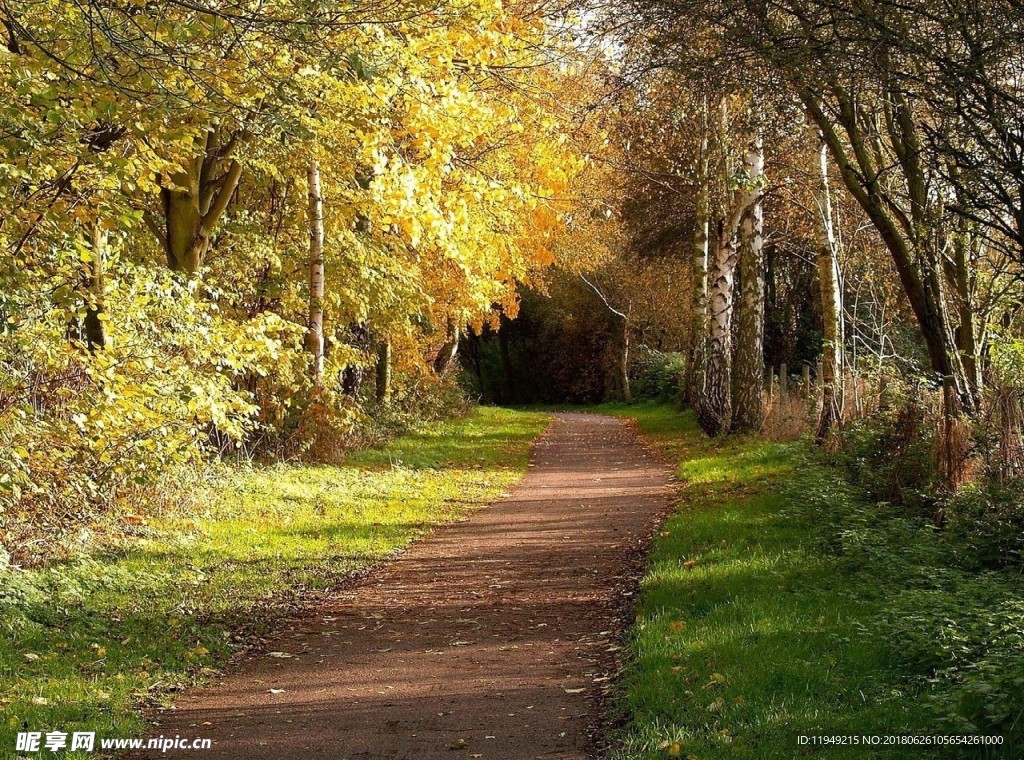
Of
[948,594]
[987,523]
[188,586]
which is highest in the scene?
[987,523]

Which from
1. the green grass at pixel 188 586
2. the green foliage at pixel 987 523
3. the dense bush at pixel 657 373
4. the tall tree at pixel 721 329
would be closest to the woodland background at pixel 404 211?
the green foliage at pixel 987 523

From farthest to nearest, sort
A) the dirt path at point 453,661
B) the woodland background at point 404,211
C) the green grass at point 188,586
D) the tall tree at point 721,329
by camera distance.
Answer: the tall tree at point 721,329
the woodland background at point 404,211
the green grass at point 188,586
the dirt path at point 453,661

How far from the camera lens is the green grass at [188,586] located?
6.17 m

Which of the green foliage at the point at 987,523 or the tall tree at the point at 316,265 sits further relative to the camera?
the tall tree at the point at 316,265

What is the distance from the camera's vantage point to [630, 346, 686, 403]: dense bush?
3838 centimetres

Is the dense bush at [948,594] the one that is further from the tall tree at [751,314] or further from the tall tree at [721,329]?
the tall tree at [721,329]

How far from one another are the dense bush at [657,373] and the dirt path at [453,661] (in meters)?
23.8

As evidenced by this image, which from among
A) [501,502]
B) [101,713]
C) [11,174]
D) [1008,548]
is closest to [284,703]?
[101,713]

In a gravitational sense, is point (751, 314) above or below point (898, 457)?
above

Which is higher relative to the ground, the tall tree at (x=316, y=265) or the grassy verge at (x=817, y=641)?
the tall tree at (x=316, y=265)

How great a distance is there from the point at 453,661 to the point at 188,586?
311 centimetres

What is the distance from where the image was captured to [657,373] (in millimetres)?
41250

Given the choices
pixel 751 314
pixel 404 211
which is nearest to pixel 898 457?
pixel 404 211

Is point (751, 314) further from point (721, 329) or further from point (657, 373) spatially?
point (657, 373)
